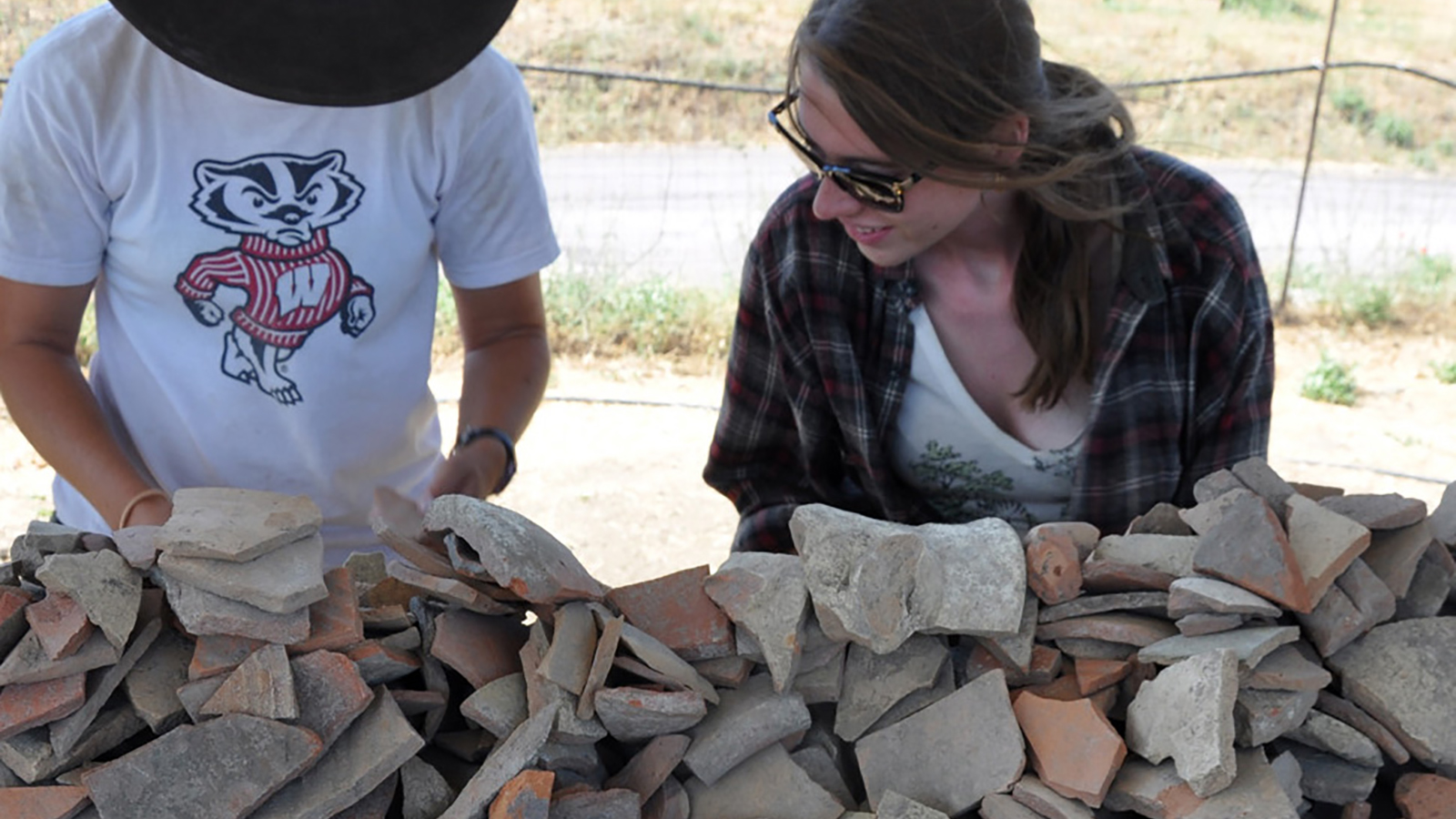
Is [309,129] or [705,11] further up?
[309,129]

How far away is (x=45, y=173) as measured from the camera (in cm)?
153

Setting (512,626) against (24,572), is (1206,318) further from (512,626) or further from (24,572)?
(24,572)

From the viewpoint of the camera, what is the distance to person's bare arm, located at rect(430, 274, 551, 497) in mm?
1861

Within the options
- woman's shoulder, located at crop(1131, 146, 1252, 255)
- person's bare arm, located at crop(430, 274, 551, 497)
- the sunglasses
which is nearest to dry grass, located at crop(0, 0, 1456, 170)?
woman's shoulder, located at crop(1131, 146, 1252, 255)

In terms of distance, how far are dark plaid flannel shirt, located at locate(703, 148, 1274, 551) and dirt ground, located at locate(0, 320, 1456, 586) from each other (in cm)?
201

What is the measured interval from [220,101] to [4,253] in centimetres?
32

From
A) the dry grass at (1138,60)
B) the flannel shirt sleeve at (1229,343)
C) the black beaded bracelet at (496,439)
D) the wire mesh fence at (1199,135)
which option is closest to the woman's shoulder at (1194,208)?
the flannel shirt sleeve at (1229,343)

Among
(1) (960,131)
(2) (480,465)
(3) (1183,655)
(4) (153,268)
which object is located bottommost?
(2) (480,465)

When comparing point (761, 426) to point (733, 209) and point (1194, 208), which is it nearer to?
point (1194, 208)

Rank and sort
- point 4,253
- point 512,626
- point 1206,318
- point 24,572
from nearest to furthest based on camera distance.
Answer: point 24,572 < point 512,626 < point 4,253 < point 1206,318

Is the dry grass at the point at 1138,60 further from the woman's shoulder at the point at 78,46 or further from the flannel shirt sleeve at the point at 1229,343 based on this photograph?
the woman's shoulder at the point at 78,46

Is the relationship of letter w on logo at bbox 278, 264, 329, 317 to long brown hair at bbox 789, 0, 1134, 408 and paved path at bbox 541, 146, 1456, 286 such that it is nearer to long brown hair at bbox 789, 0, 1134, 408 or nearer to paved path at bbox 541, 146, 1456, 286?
long brown hair at bbox 789, 0, 1134, 408

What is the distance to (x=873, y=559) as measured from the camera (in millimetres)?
1297

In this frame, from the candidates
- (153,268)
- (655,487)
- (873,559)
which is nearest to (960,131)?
(873,559)
